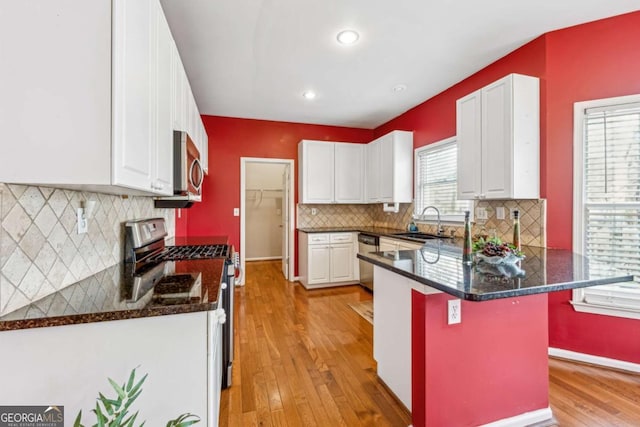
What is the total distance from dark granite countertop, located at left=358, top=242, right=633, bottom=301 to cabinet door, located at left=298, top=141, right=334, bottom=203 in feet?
9.22

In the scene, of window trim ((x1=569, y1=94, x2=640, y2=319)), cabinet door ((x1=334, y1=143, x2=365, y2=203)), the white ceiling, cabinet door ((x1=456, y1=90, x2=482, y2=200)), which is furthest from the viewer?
cabinet door ((x1=334, y1=143, x2=365, y2=203))

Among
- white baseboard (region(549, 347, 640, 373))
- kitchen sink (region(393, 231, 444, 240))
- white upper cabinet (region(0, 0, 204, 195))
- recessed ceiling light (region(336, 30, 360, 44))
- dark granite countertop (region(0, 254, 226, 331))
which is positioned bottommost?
white baseboard (region(549, 347, 640, 373))

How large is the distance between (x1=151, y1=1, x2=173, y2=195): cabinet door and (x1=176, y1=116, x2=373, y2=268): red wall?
284cm

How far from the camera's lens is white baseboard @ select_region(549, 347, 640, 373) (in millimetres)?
2180

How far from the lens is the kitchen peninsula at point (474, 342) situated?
1456 millimetres

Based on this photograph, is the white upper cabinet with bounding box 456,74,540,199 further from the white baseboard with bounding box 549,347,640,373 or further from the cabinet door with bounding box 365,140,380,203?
the cabinet door with bounding box 365,140,380,203

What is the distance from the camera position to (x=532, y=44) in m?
2.52

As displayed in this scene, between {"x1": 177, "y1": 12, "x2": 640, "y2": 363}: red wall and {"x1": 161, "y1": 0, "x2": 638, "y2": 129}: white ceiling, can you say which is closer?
{"x1": 161, "y1": 0, "x2": 638, "y2": 129}: white ceiling

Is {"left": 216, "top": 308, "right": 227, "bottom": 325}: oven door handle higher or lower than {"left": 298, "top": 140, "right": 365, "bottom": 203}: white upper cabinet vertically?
lower

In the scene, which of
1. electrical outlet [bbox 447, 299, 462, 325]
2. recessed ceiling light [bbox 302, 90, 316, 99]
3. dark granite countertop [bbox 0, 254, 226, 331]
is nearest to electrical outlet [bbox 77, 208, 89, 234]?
dark granite countertop [bbox 0, 254, 226, 331]

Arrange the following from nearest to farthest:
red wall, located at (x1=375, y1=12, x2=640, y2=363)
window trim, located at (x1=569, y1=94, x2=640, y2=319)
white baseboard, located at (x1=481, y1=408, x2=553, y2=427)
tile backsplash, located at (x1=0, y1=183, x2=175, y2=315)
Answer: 1. tile backsplash, located at (x1=0, y1=183, x2=175, y2=315)
2. white baseboard, located at (x1=481, y1=408, x2=553, y2=427)
3. red wall, located at (x1=375, y1=12, x2=640, y2=363)
4. window trim, located at (x1=569, y1=94, x2=640, y2=319)

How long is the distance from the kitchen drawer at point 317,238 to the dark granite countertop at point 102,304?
2953 millimetres

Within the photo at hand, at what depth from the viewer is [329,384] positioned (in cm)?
204

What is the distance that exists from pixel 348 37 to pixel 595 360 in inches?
129
